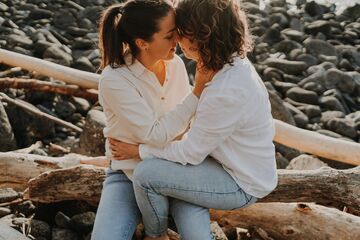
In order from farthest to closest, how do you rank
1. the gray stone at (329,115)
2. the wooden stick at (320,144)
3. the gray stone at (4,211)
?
the gray stone at (329,115), the wooden stick at (320,144), the gray stone at (4,211)

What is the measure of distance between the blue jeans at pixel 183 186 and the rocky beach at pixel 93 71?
756mm

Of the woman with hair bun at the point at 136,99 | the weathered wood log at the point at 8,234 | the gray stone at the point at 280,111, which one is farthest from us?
the gray stone at the point at 280,111

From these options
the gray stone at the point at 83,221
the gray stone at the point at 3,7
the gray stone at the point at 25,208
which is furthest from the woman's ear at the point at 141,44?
the gray stone at the point at 3,7

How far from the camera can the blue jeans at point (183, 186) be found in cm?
281

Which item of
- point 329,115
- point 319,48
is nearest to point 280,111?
point 329,115

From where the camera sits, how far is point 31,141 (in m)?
6.63

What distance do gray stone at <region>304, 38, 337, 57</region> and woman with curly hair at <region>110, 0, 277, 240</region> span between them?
A: 7994 mm

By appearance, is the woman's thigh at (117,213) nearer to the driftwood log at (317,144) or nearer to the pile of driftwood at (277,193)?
the pile of driftwood at (277,193)

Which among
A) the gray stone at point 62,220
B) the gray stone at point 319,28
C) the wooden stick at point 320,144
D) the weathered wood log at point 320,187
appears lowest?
the gray stone at point 319,28

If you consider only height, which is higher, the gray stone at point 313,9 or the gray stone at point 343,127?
the gray stone at point 343,127

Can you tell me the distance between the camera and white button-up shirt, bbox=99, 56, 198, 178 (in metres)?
2.98

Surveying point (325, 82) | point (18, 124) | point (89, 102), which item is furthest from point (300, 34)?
point (18, 124)

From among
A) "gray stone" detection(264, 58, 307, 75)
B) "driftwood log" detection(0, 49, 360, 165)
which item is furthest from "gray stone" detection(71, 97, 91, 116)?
"gray stone" detection(264, 58, 307, 75)

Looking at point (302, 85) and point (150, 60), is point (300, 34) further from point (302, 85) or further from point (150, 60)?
point (150, 60)
